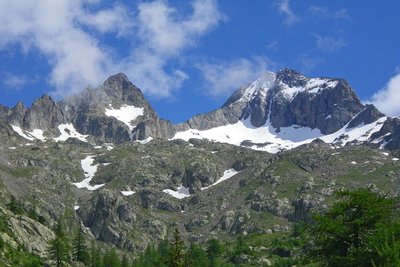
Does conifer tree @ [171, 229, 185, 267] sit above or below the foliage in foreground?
above

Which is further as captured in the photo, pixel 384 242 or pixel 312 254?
pixel 312 254

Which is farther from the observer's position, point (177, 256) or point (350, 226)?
point (177, 256)

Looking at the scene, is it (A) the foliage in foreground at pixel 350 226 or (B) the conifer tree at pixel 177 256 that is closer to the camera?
(A) the foliage in foreground at pixel 350 226

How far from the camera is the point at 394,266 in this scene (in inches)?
1145

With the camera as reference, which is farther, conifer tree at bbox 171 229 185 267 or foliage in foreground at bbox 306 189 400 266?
conifer tree at bbox 171 229 185 267

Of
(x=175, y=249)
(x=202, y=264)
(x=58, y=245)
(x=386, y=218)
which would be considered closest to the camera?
(x=386, y=218)

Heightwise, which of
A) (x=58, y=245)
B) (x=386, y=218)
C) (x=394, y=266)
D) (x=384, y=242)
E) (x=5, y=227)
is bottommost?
(x=394, y=266)

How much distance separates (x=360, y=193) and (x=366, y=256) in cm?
543

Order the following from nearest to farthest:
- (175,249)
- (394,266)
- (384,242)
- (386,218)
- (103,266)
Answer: (394,266)
(384,242)
(386,218)
(175,249)
(103,266)

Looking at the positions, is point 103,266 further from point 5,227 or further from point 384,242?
point 384,242

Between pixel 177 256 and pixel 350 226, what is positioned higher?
pixel 177 256

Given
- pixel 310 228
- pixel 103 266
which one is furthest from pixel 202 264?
pixel 310 228

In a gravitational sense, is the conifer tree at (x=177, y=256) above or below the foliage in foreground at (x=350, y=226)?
above

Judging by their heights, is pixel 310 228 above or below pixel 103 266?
below
